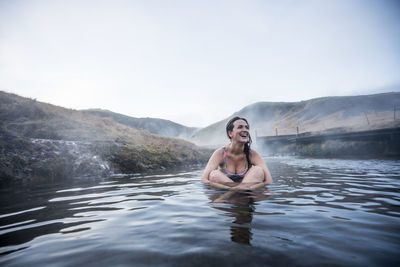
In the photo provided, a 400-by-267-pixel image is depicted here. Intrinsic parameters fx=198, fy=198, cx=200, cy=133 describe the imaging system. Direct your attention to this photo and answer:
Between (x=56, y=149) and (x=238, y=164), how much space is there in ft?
20.8

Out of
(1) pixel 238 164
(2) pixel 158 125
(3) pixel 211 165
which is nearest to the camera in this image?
(3) pixel 211 165

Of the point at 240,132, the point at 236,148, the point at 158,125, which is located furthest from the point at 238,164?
the point at 158,125

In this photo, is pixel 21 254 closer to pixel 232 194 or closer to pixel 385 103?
pixel 232 194

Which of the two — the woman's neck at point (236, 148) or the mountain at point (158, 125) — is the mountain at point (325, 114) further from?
the woman's neck at point (236, 148)

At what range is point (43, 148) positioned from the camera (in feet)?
21.9

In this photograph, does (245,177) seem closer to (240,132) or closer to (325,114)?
(240,132)

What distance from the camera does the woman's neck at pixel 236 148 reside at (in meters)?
4.88

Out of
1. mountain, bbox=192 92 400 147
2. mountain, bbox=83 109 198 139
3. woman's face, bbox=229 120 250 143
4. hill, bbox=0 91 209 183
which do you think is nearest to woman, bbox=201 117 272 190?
woman's face, bbox=229 120 250 143

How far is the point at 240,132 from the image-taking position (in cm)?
465

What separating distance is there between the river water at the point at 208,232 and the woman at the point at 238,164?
1.08 m

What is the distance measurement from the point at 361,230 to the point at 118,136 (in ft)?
36.1

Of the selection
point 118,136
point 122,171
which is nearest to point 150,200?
point 122,171

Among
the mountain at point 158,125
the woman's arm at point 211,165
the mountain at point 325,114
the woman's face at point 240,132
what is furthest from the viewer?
the mountain at point 158,125

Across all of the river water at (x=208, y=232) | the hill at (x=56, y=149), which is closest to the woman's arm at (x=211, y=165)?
the river water at (x=208, y=232)
